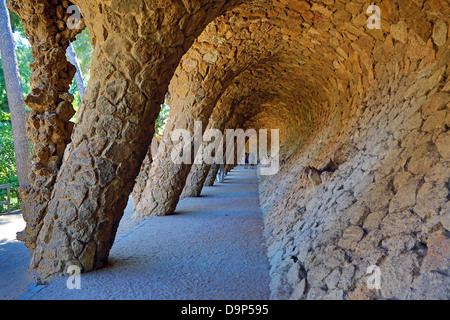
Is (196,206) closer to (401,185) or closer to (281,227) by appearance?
(281,227)

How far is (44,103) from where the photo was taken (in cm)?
290

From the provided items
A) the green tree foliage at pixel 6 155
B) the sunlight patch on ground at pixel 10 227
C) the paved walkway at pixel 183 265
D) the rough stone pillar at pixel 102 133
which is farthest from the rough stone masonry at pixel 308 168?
the green tree foliage at pixel 6 155

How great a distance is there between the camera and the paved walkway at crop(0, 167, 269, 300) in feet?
7.59

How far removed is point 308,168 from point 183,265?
2113mm

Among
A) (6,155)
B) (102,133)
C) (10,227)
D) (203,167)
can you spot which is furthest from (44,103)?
(6,155)

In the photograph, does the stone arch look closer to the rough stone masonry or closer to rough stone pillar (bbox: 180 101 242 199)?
the rough stone masonry

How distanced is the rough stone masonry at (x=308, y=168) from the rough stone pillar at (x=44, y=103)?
0.4 inches

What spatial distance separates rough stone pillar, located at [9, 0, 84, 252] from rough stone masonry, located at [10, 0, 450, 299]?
0.03 ft

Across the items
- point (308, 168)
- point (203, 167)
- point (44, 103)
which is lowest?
point (203, 167)

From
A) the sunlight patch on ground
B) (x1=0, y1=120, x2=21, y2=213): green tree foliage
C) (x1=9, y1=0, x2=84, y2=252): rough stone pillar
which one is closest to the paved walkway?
(x1=9, y1=0, x2=84, y2=252): rough stone pillar

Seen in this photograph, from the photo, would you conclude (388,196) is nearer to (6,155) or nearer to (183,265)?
(183,265)

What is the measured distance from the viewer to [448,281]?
1.43 metres

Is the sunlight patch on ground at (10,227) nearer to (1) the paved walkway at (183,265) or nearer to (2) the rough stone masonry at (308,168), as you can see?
(1) the paved walkway at (183,265)

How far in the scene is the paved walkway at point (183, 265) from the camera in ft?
7.59
